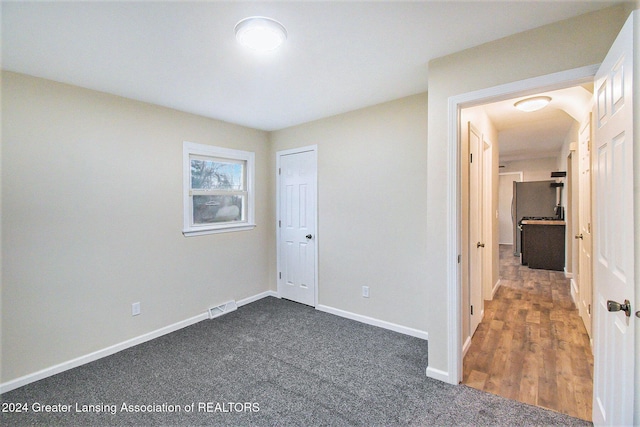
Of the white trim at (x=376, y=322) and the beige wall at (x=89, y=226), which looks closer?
the beige wall at (x=89, y=226)

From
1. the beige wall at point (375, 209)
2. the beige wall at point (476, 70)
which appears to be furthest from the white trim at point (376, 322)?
the beige wall at point (476, 70)

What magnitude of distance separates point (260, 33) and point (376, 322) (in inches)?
115

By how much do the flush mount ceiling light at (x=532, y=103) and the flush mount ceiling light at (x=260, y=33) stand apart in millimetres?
2754

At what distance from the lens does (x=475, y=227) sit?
3.08m

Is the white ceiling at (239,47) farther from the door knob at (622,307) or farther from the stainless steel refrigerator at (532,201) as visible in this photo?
the stainless steel refrigerator at (532,201)

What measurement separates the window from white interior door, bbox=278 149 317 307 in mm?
451

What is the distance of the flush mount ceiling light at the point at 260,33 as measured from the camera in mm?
1685

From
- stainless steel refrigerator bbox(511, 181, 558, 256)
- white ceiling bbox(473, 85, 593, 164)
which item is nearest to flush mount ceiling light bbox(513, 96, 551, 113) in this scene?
white ceiling bbox(473, 85, 593, 164)

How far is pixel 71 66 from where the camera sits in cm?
218

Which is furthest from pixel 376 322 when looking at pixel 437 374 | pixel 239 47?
pixel 239 47

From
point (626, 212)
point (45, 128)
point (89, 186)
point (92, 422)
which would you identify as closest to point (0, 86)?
point (45, 128)

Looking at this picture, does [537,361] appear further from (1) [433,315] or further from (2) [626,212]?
(2) [626,212]

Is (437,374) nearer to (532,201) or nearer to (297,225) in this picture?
(297,225)

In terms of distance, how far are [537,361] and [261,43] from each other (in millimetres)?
3292
